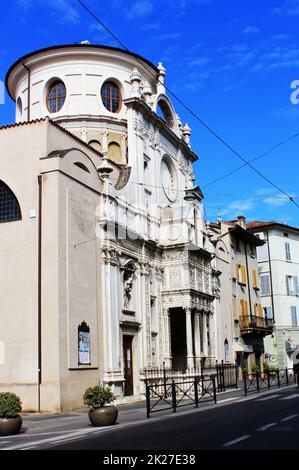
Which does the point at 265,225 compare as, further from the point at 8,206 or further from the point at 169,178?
the point at 8,206

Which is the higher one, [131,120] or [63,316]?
[131,120]

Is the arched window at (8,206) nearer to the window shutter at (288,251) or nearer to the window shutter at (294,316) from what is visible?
the window shutter at (294,316)

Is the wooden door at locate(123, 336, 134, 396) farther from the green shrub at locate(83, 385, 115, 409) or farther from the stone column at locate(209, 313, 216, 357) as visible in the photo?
the green shrub at locate(83, 385, 115, 409)

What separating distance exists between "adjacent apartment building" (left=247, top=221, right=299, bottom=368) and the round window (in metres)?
20.6

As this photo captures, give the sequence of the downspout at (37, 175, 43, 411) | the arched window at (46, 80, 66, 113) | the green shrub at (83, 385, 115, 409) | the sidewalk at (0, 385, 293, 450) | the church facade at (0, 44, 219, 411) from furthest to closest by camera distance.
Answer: the arched window at (46, 80, 66, 113) < the church facade at (0, 44, 219, 411) < the downspout at (37, 175, 43, 411) < the green shrub at (83, 385, 115, 409) < the sidewalk at (0, 385, 293, 450)

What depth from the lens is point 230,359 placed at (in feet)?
131

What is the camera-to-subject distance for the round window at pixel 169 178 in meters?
34.4

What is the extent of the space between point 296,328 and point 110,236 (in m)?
34.5

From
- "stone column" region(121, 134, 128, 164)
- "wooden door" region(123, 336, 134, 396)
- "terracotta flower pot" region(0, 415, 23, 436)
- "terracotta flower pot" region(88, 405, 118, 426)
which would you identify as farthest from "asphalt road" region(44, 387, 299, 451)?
"stone column" region(121, 134, 128, 164)

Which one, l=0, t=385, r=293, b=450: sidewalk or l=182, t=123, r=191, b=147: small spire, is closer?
l=0, t=385, r=293, b=450: sidewalk

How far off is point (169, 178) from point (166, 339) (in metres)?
9.88

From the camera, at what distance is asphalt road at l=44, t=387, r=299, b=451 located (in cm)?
1077

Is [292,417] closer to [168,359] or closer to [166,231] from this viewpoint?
[168,359]
